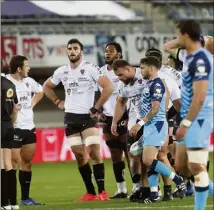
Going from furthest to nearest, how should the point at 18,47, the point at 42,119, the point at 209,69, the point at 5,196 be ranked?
the point at 42,119
the point at 18,47
the point at 5,196
the point at 209,69

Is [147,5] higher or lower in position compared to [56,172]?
higher

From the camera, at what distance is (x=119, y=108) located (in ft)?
48.8

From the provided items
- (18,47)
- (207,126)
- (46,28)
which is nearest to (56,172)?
(18,47)

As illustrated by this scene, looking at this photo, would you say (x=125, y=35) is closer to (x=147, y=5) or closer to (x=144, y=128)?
(x=147, y=5)

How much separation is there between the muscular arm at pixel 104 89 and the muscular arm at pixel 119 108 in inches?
6.6

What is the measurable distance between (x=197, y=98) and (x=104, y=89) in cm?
459

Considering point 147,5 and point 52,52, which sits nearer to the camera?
point 52,52

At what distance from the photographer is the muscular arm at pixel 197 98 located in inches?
407

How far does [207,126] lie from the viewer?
10609mm

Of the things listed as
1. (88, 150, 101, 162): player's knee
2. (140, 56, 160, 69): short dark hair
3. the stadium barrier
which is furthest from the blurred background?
(140, 56, 160, 69): short dark hair

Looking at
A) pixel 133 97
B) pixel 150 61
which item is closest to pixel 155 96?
pixel 150 61

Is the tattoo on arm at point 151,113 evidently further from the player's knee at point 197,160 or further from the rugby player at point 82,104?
the player's knee at point 197,160

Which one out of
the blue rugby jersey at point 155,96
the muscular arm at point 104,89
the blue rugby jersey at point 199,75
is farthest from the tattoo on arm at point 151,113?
the blue rugby jersey at point 199,75

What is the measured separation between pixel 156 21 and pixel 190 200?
Result: 880 inches
